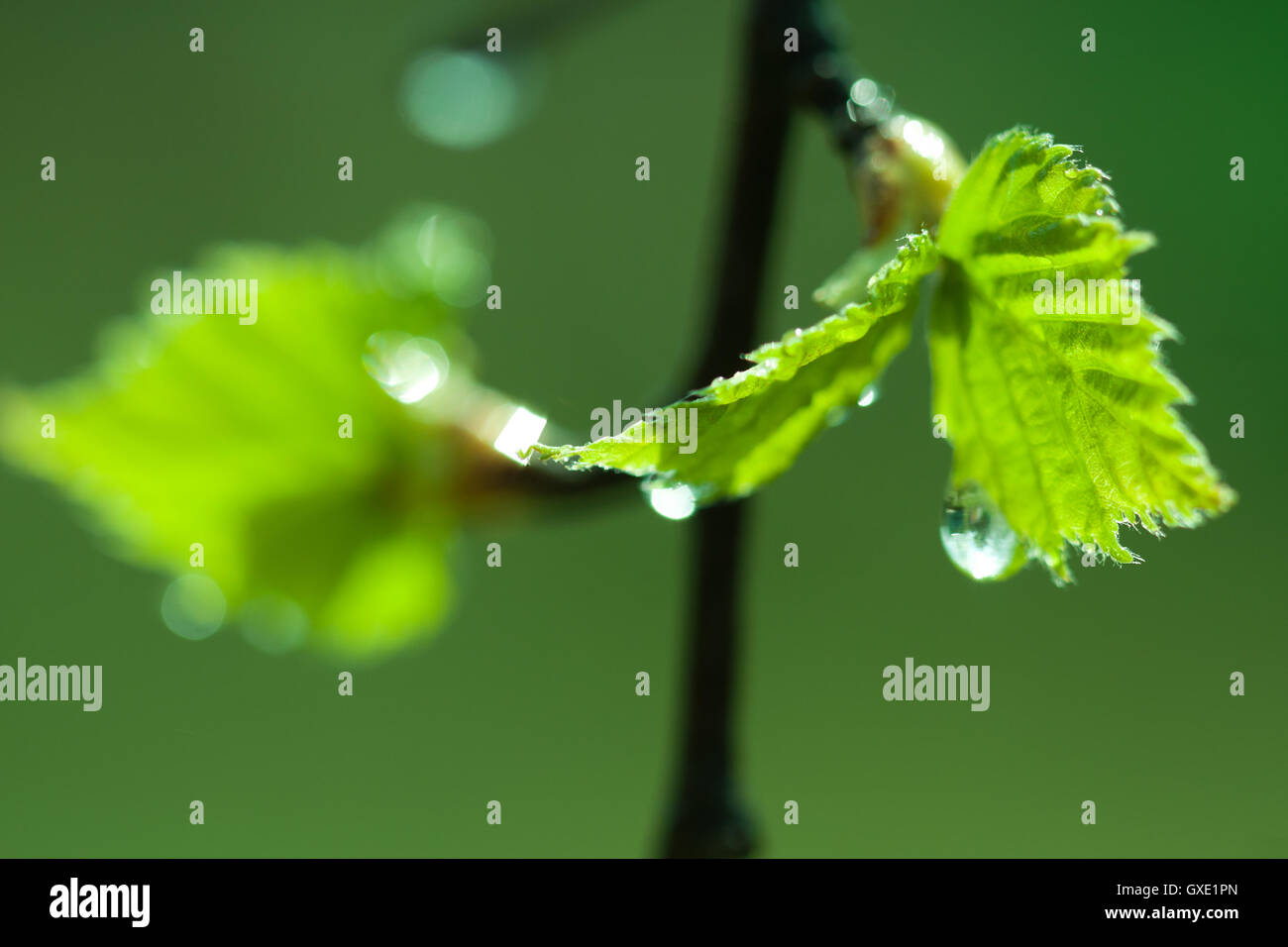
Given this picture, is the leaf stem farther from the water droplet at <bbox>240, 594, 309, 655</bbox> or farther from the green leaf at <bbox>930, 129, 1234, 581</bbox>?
the water droplet at <bbox>240, 594, 309, 655</bbox>

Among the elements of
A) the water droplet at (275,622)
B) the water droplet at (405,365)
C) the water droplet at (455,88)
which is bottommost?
the water droplet at (275,622)

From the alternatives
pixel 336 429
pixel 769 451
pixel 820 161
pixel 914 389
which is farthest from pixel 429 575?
pixel 914 389

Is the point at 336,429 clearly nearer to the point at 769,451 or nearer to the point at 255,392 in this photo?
the point at 255,392

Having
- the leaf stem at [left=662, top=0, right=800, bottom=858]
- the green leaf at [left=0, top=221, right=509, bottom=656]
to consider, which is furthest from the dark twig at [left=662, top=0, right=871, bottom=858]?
the green leaf at [left=0, top=221, right=509, bottom=656]

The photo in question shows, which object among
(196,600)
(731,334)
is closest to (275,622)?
(196,600)

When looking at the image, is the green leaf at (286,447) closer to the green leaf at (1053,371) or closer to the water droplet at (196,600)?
the water droplet at (196,600)

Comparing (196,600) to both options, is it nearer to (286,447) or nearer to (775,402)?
(286,447)

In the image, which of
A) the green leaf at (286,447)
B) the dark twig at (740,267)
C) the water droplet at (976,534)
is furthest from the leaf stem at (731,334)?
the green leaf at (286,447)

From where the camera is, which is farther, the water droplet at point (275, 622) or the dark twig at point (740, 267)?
the water droplet at point (275, 622)
